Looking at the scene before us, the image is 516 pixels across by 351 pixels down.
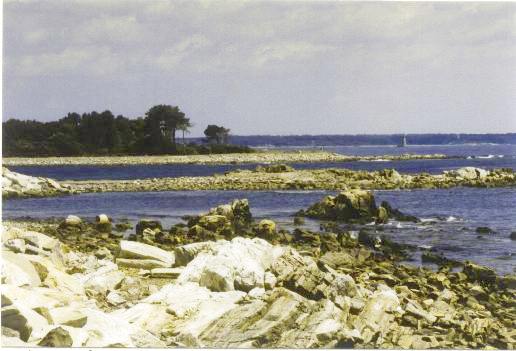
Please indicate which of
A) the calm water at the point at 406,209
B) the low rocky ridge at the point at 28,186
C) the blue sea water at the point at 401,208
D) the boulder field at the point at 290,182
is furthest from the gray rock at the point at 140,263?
the boulder field at the point at 290,182

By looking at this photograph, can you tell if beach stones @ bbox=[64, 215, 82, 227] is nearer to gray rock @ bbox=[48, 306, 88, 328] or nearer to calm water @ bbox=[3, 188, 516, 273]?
calm water @ bbox=[3, 188, 516, 273]

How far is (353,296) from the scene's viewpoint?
33.7 ft

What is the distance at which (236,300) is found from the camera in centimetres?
954

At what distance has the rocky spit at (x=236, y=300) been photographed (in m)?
8.46

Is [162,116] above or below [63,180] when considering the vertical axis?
above

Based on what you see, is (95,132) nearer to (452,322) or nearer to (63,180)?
(63,180)

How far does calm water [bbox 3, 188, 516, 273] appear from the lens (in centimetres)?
1631

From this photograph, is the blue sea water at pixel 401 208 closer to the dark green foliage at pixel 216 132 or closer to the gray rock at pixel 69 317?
the dark green foliage at pixel 216 132

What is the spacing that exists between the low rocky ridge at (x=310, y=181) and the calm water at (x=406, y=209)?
72.5 inches

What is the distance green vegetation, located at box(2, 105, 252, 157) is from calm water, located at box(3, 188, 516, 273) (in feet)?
6.39

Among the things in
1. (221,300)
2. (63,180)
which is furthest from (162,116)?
(63,180)

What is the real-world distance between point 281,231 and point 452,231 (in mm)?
5240

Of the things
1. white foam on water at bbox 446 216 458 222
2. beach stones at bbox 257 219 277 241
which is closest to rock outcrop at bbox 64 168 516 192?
white foam on water at bbox 446 216 458 222

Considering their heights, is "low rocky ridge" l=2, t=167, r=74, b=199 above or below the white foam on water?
above
